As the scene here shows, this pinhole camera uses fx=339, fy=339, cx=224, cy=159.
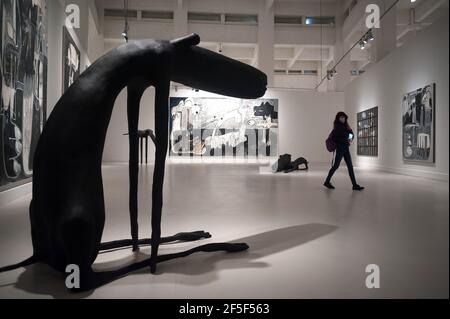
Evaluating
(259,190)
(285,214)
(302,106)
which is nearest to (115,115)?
(302,106)

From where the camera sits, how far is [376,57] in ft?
44.3

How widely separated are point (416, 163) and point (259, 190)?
512cm

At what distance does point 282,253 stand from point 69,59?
7.94 m

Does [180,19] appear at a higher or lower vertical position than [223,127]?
higher

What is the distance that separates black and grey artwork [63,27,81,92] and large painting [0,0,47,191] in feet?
5.66

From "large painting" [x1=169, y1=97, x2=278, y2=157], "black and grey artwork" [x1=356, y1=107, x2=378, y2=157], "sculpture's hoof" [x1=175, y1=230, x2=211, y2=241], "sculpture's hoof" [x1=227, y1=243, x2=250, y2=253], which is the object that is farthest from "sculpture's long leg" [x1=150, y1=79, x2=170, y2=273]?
"large painting" [x1=169, y1=97, x2=278, y2=157]

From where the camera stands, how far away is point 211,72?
2074 mm

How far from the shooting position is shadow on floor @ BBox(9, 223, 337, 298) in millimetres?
1694

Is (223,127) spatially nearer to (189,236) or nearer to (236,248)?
(189,236)

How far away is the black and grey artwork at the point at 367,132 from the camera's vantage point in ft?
42.7

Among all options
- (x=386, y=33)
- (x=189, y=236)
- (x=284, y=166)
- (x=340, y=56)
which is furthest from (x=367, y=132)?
(x=189, y=236)

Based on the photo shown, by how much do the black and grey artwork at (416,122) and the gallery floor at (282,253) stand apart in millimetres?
4461

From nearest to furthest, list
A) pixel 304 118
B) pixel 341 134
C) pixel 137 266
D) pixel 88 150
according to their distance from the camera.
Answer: pixel 88 150 → pixel 137 266 → pixel 341 134 → pixel 304 118

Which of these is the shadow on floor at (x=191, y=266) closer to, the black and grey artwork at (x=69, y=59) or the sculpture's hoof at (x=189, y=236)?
the sculpture's hoof at (x=189, y=236)
